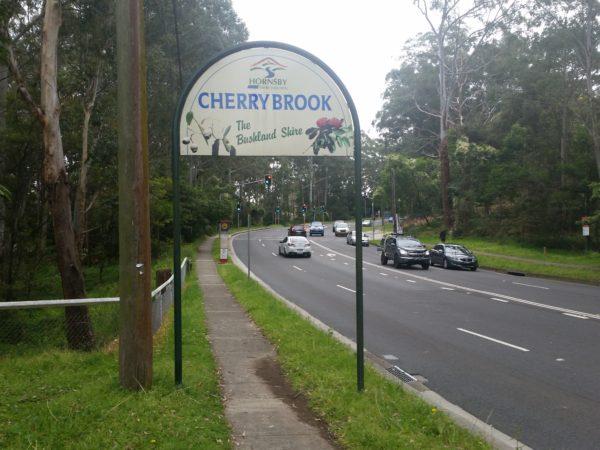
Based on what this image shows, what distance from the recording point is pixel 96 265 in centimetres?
3198

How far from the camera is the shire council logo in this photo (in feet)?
21.3

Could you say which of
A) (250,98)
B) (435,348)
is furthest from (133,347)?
(435,348)

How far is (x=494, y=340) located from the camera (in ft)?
34.8

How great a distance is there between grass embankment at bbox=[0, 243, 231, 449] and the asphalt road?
2.92 m

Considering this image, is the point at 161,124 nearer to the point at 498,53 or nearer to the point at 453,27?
the point at 453,27

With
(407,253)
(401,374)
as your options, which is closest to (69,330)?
(401,374)

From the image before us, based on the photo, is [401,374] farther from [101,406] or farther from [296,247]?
[296,247]

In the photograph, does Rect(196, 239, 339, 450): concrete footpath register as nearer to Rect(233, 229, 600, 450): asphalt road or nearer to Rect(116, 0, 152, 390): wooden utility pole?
Rect(116, 0, 152, 390): wooden utility pole

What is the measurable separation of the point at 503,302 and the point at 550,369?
26.6ft

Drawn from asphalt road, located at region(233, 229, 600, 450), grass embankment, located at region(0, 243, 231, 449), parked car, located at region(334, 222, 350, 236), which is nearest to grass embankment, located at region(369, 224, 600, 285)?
asphalt road, located at region(233, 229, 600, 450)

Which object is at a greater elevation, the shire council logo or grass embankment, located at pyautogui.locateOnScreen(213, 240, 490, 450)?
the shire council logo

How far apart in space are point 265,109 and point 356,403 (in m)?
3.29

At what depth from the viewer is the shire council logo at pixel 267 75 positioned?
255 inches

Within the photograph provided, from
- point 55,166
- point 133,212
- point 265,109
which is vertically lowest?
point 133,212
